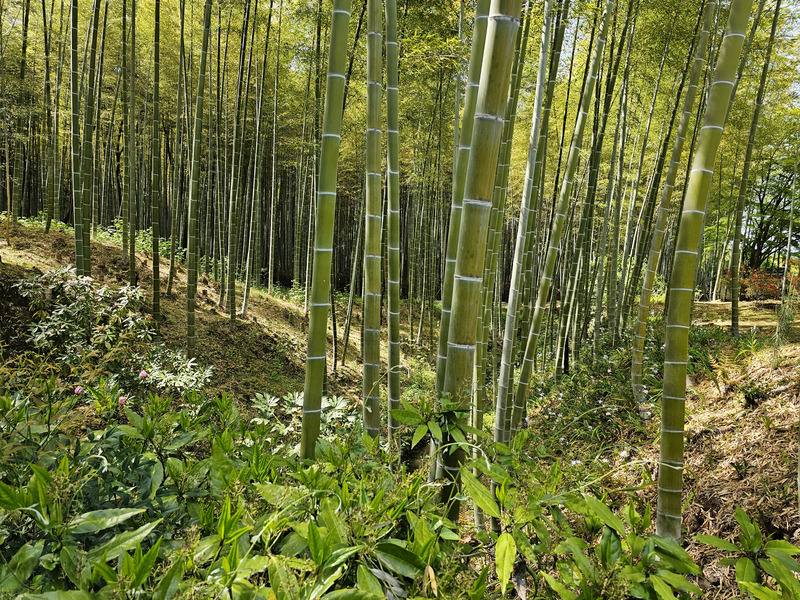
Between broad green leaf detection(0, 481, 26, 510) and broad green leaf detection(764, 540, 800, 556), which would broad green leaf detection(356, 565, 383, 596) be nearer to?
broad green leaf detection(0, 481, 26, 510)

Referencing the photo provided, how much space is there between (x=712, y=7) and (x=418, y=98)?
556cm

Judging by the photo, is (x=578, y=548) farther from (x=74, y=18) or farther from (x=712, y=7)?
(x=74, y=18)

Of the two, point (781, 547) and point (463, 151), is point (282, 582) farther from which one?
point (463, 151)

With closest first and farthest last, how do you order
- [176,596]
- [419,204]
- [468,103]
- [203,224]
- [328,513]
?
[176,596] < [328,513] < [468,103] < [419,204] < [203,224]

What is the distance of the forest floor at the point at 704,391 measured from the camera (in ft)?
6.01

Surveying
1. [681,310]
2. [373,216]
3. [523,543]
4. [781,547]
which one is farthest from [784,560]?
[373,216]

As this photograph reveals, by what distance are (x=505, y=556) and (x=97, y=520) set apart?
71cm

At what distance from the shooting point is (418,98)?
24.1 feet

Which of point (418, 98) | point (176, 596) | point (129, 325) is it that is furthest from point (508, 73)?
point (418, 98)

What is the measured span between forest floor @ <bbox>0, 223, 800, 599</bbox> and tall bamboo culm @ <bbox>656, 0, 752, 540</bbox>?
141 millimetres

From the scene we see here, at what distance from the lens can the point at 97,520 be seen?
828mm

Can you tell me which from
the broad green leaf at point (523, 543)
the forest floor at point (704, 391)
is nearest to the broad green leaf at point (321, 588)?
the broad green leaf at point (523, 543)

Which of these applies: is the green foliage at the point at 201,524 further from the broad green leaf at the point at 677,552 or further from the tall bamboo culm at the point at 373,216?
the tall bamboo culm at the point at 373,216

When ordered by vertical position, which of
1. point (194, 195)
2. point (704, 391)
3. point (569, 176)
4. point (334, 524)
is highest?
point (569, 176)
